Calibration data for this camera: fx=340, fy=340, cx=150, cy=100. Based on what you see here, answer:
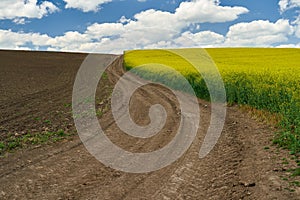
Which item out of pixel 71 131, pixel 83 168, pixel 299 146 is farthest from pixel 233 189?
pixel 71 131

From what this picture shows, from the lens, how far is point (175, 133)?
36.2 feet

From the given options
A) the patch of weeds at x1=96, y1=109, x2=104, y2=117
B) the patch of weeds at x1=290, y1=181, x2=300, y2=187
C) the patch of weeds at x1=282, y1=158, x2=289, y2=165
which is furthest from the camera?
the patch of weeds at x1=96, y1=109, x2=104, y2=117

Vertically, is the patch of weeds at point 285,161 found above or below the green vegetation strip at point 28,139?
below

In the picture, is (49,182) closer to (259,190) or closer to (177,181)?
(177,181)

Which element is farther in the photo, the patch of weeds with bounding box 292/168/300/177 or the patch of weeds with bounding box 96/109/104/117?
the patch of weeds with bounding box 96/109/104/117

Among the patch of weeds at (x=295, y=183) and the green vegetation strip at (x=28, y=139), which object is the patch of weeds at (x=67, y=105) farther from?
the patch of weeds at (x=295, y=183)

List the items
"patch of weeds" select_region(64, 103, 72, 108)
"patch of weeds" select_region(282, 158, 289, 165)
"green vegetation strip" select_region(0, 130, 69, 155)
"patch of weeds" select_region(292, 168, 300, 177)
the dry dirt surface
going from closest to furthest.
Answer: the dry dirt surface < "patch of weeds" select_region(292, 168, 300, 177) < "patch of weeds" select_region(282, 158, 289, 165) < "green vegetation strip" select_region(0, 130, 69, 155) < "patch of weeds" select_region(64, 103, 72, 108)

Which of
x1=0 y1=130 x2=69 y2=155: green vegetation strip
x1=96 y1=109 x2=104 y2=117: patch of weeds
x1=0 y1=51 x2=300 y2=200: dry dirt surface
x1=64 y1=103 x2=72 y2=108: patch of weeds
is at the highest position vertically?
x1=64 y1=103 x2=72 y2=108: patch of weeds

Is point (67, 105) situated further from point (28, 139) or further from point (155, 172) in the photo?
point (155, 172)

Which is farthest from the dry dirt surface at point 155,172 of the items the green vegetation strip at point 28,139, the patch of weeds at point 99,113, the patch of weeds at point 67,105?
the patch of weeds at point 67,105

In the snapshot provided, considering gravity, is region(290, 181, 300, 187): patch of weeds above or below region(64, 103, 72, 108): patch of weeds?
below

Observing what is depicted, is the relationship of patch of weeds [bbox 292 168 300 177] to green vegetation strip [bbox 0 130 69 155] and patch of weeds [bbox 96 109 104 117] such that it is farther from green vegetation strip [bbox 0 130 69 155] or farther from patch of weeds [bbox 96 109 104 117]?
patch of weeds [bbox 96 109 104 117]

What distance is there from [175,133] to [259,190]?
4.79 meters

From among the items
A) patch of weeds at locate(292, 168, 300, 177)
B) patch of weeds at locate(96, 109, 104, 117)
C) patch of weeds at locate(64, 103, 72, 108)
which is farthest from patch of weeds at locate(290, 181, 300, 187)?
patch of weeds at locate(64, 103, 72, 108)
